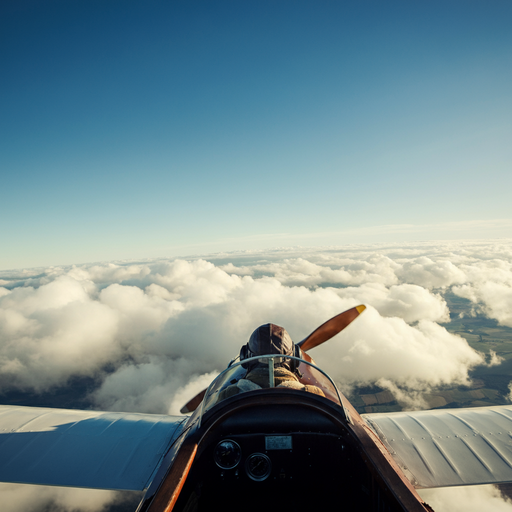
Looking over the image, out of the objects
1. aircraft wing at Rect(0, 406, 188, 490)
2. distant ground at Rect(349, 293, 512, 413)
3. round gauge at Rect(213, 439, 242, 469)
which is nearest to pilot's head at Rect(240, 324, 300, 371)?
aircraft wing at Rect(0, 406, 188, 490)

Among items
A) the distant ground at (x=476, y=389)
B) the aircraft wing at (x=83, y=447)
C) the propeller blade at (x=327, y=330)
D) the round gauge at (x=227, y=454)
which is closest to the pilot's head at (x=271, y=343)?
the aircraft wing at (x=83, y=447)

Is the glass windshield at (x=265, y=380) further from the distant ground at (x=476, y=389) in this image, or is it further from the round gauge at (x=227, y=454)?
the distant ground at (x=476, y=389)

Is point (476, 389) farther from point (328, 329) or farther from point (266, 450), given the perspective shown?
point (266, 450)

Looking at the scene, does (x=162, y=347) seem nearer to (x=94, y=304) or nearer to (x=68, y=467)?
(x=94, y=304)

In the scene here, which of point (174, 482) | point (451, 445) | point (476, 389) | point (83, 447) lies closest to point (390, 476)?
point (174, 482)

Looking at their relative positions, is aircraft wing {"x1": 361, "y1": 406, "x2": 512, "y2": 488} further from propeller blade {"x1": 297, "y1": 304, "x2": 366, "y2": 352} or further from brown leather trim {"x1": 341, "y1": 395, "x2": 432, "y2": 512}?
brown leather trim {"x1": 341, "y1": 395, "x2": 432, "y2": 512}

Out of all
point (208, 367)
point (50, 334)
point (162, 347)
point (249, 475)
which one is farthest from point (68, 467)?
point (50, 334)

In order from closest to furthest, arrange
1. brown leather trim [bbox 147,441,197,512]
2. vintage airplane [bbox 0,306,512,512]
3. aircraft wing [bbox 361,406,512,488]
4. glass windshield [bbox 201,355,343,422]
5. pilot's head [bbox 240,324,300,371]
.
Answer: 1. brown leather trim [bbox 147,441,197,512]
2. vintage airplane [bbox 0,306,512,512]
3. glass windshield [bbox 201,355,343,422]
4. aircraft wing [bbox 361,406,512,488]
5. pilot's head [bbox 240,324,300,371]
